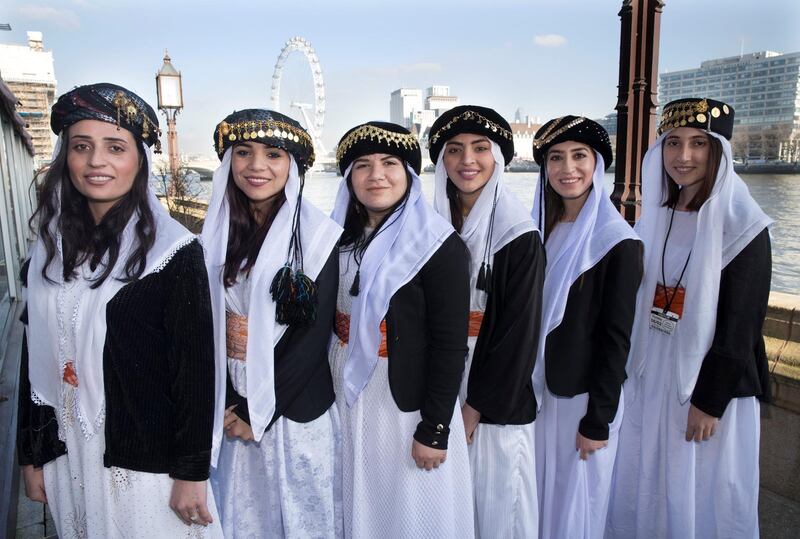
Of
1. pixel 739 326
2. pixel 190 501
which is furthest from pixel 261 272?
pixel 739 326

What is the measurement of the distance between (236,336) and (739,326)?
1.75 meters

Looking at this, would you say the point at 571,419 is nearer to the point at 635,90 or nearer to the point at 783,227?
the point at 635,90

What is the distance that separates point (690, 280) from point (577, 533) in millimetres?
1044

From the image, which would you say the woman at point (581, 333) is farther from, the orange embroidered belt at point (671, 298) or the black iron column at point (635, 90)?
the black iron column at point (635, 90)

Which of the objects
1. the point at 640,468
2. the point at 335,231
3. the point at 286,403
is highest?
the point at 335,231

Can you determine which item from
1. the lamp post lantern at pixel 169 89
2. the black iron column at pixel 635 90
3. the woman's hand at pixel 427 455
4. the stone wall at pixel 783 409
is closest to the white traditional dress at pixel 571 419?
the woman's hand at pixel 427 455

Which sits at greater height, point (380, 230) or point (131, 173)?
point (131, 173)

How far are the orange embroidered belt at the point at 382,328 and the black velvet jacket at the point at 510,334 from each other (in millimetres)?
37

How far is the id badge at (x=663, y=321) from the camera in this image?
6.43 feet

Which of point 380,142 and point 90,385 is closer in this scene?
point 90,385

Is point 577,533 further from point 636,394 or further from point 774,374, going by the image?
point 774,374

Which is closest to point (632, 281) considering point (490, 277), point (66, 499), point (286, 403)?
point (490, 277)

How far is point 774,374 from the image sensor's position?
2.37m

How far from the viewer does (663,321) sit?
6.55 ft
